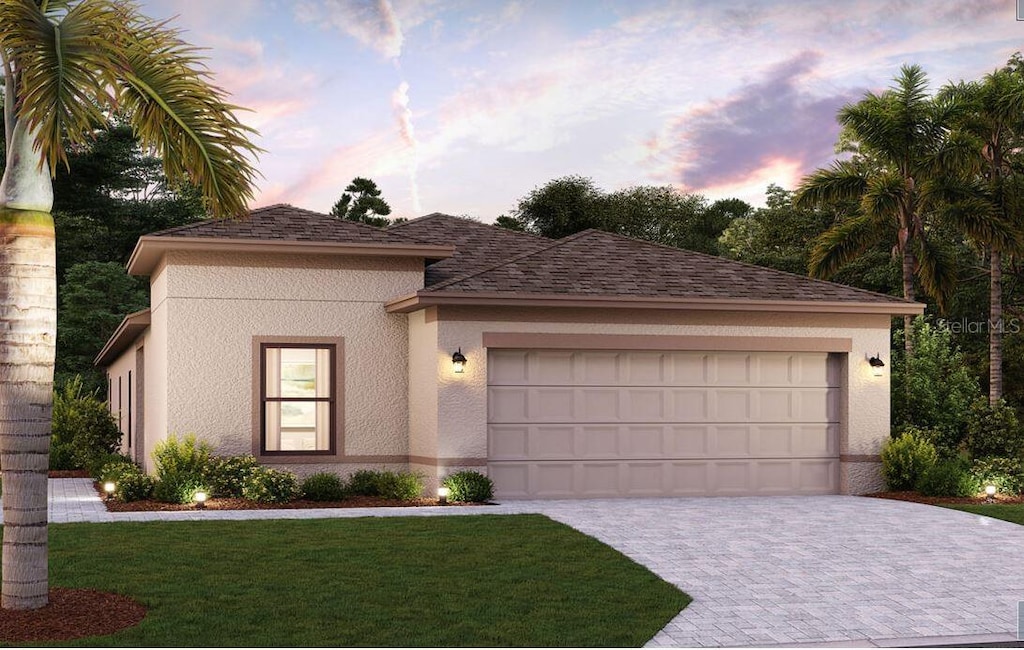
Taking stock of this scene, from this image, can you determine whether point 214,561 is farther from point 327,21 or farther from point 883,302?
point 327,21

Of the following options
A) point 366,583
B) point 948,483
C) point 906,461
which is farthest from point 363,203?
point 366,583

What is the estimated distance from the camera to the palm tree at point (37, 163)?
8.44 m

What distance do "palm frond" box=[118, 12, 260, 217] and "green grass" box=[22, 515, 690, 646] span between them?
11.6 feet

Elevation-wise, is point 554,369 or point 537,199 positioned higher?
point 537,199

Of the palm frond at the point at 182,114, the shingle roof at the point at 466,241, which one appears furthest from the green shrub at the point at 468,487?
the palm frond at the point at 182,114

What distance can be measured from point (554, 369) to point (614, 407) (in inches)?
44.6

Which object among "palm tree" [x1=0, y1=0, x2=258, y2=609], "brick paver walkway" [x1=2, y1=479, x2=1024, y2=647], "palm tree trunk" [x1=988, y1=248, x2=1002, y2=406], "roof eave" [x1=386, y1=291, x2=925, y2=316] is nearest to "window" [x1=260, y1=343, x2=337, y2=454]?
"roof eave" [x1=386, y1=291, x2=925, y2=316]

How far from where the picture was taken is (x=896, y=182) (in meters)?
26.7

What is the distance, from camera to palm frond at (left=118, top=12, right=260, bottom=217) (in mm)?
9695

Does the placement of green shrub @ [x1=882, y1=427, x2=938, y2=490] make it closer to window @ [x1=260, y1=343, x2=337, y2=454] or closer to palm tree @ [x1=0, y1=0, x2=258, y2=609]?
window @ [x1=260, y1=343, x2=337, y2=454]

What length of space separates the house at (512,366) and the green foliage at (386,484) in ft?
1.06

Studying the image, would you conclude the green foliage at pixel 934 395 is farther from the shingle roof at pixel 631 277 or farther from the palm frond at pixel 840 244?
the palm frond at pixel 840 244

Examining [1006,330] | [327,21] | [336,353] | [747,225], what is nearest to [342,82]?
[327,21]

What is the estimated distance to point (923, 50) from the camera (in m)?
28.4
